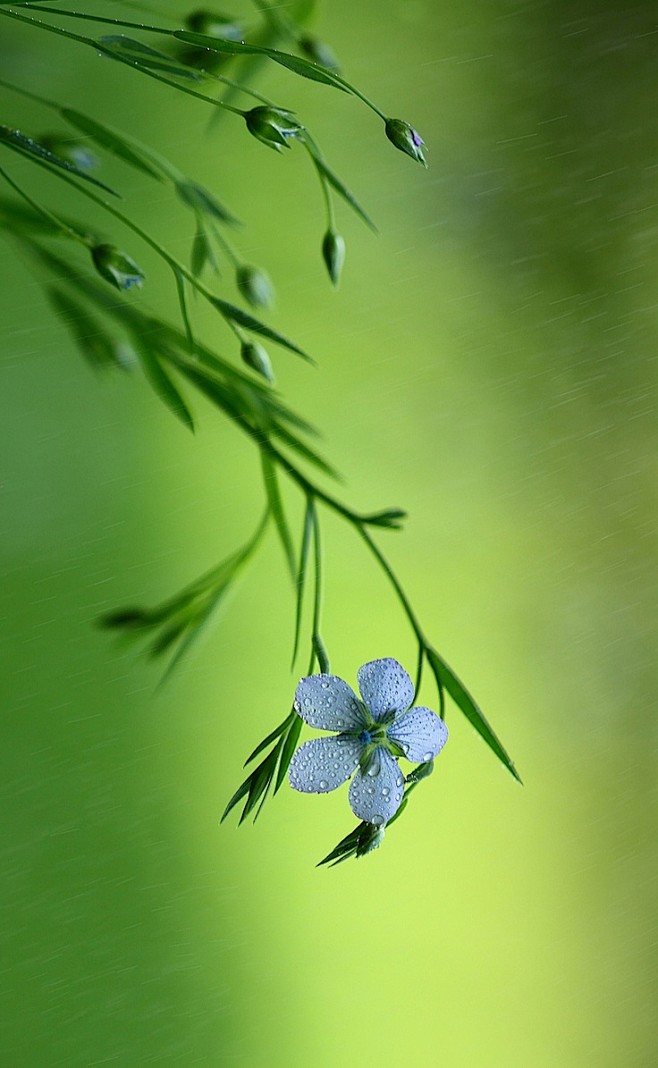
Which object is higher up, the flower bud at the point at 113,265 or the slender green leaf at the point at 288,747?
the flower bud at the point at 113,265

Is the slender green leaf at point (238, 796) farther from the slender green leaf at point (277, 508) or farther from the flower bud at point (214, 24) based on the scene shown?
the flower bud at point (214, 24)

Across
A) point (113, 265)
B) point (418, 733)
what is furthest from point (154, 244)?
point (418, 733)

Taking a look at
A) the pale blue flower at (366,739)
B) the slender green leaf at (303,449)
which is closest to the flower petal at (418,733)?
the pale blue flower at (366,739)

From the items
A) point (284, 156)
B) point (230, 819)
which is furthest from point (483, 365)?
point (230, 819)

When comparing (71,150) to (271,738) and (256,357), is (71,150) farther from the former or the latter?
(271,738)

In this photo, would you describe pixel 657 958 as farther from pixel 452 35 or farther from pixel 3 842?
pixel 452 35

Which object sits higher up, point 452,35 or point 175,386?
point 452,35
